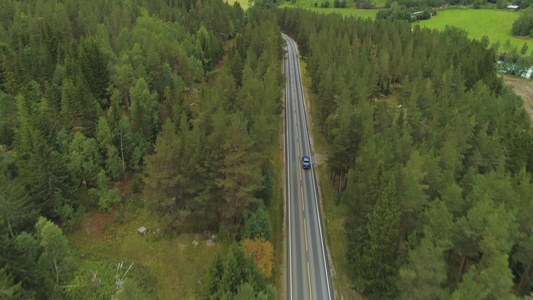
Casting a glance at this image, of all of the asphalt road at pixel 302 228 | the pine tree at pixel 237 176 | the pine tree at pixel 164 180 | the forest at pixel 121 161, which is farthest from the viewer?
the asphalt road at pixel 302 228

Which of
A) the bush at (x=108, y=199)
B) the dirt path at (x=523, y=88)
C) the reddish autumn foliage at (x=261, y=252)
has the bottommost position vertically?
the dirt path at (x=523, y=88)

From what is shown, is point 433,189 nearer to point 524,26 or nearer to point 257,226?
point 257,226

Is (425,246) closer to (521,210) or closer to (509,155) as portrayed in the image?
(521,210)

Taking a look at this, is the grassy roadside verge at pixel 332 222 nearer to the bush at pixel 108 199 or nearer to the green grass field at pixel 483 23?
the bush at pixel 108 199

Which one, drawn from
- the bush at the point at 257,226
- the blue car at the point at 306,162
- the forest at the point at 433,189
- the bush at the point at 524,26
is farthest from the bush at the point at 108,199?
the bush at the point at 524,26

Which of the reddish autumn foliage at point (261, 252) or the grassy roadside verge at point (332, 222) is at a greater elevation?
the reddish autumn foliage at point (261, 252)

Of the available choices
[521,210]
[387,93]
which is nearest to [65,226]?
[521,210]
